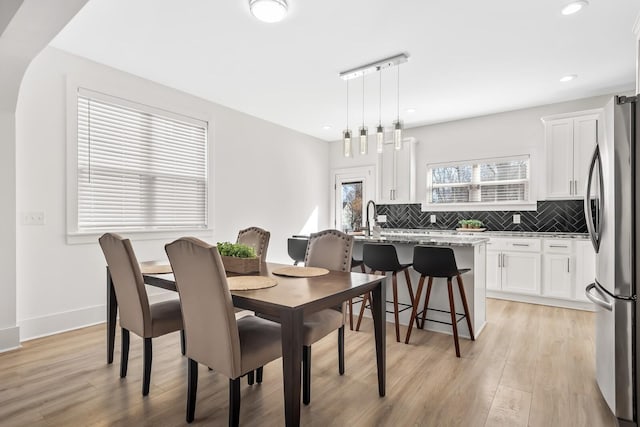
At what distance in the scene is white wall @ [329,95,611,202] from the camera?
4777mm

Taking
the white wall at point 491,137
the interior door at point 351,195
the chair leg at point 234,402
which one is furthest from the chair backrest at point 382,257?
the interior door at point 351,195

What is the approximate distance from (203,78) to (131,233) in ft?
6.29

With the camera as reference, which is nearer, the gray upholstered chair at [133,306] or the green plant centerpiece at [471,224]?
the gray upholstered chair at [133,306]

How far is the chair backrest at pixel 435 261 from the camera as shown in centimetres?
280

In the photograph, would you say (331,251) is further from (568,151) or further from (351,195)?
(351,195)

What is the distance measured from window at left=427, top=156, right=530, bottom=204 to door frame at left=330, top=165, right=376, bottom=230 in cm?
116

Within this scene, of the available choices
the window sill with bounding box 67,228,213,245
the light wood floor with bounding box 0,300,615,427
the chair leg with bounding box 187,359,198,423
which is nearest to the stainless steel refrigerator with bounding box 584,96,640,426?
the light wood floor with bounding box 0,300,615,427

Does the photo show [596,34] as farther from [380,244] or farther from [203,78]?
[203,78]

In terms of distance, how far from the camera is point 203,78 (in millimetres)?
3830

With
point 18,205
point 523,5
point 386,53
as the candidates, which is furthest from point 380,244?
point 18,205

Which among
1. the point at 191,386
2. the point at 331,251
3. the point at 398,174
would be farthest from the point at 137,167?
the point at 398,174

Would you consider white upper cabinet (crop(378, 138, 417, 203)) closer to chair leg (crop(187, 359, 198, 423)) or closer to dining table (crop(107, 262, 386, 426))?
dining table (crop(107, 262, 386, 426))

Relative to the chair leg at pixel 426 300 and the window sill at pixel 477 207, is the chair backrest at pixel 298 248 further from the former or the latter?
the window sill at pixel 477 207

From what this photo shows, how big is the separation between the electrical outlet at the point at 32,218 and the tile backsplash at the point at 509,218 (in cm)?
502
